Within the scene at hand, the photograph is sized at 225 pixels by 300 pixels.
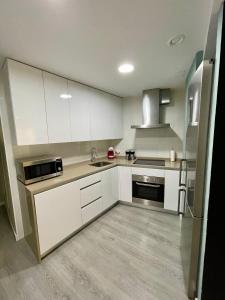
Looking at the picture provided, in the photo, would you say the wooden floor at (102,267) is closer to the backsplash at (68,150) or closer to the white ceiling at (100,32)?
the backsplash at (68,150)

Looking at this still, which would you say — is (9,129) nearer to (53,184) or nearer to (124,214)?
(53,184)

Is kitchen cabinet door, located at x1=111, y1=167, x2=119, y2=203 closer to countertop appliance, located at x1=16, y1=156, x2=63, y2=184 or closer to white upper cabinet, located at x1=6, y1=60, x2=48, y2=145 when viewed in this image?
countertop appliance, located at x1=16, y1=156, x2=63, y2=184

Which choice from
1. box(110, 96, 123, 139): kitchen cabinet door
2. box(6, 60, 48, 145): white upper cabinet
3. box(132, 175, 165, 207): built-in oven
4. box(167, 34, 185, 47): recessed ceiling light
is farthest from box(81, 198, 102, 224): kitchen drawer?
box(167, 34, 185, 47): recessed ceiling light

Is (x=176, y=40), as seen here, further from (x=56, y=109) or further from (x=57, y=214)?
(x=57, y=214)

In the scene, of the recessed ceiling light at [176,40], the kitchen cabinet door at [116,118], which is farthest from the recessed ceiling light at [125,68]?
the kitchen cabinet door at [116,118]

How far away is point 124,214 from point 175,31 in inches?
103

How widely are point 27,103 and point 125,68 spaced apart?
4.18 feet

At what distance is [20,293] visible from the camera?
132 centimetres

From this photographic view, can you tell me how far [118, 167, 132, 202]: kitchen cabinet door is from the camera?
2.82 m

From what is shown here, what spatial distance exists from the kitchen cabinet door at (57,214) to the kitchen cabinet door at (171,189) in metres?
1.52

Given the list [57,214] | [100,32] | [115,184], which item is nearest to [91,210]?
[57,214]

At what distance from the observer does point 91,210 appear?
2279 millimetres

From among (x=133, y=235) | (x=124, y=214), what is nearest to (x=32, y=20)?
(x=133, y=235)

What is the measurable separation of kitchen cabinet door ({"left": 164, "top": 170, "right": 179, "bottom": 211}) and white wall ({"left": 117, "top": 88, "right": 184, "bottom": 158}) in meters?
0.71
